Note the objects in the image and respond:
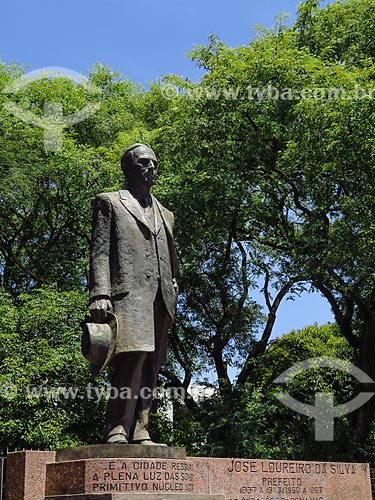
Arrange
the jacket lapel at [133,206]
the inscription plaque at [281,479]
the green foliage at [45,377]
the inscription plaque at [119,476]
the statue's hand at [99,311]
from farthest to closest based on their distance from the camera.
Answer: the green foliage at [45,377] → the inscription plaque at [281,479] → the jacket lapel at [133,206] → the statue's hand at [99,311] → the inscription plaque at [119,476]

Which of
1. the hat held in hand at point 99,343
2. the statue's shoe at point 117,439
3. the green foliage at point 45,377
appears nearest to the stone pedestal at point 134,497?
the statue's shoe at point 117,439

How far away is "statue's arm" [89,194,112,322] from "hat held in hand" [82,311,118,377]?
0.40 ft

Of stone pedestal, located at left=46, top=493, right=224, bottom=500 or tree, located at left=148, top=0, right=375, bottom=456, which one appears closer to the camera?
stone pedestal, located at left=46, top=493, right=224, bottom=500

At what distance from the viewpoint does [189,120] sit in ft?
64.1

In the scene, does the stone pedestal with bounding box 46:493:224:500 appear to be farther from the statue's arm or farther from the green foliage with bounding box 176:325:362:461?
the green foliage with bounding box 176:325:362:461

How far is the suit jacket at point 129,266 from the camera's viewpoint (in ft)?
27.3

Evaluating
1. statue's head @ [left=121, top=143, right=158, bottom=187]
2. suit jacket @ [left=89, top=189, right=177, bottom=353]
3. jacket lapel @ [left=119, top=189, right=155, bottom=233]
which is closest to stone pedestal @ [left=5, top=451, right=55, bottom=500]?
suit jacket @ [left=89, top=189, right=177, bottom=353]

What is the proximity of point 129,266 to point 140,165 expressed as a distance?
3.66 ft

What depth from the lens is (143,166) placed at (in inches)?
349

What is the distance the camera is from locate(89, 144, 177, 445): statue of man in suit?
27.1 feet

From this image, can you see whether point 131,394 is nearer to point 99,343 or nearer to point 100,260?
point 99,343

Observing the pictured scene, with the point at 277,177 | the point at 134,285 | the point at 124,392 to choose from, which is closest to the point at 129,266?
the point at 134,285

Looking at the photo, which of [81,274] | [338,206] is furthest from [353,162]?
[81,274]

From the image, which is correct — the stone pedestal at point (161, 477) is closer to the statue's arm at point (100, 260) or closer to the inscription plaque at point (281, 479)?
the inscription plaque at point (281, 479)
